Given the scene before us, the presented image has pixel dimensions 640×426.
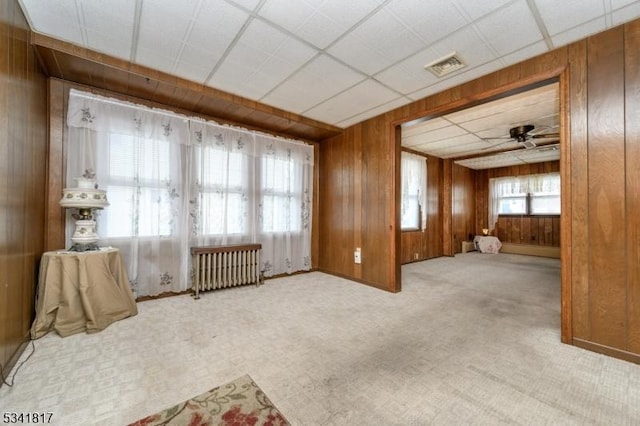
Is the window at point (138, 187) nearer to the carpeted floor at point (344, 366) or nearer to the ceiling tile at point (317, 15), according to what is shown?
the carpeted floor at point (344, 366)

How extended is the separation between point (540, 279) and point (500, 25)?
4166 mm

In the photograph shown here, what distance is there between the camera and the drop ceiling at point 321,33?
1.84m

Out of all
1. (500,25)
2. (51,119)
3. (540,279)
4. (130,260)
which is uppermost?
(500,25)

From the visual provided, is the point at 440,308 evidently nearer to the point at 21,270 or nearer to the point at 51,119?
the point at 21,270

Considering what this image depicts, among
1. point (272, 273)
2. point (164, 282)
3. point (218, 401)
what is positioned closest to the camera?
point (218, 401)

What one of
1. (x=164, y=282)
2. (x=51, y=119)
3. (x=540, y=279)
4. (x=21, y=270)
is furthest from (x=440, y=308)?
(x=51, y=119)

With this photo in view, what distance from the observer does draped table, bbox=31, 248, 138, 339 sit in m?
2.20

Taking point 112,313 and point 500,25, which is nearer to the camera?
point 500,25

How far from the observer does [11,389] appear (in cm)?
154

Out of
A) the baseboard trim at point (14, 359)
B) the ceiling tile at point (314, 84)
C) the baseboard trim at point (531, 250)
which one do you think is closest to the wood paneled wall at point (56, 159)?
the baseboard trim at point (14, 359)

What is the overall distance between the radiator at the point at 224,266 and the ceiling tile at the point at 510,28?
11.3 ft

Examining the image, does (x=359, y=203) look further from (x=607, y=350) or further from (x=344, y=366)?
(x=607, y=350)

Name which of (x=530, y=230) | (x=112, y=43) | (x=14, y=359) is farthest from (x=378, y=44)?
(x=530, y=230)

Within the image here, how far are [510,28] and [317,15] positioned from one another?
150 centimetres
